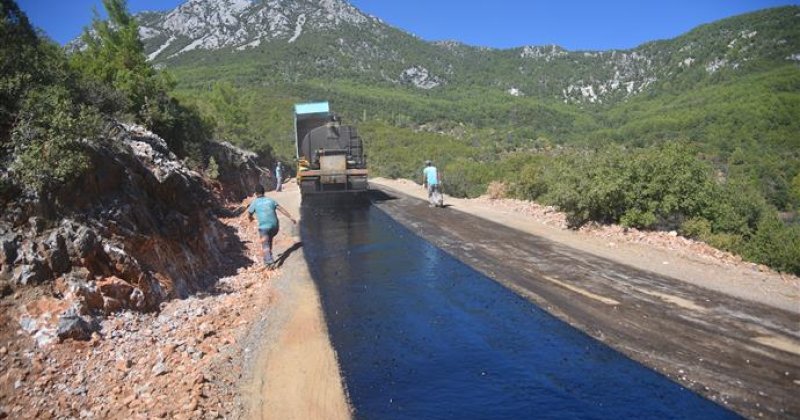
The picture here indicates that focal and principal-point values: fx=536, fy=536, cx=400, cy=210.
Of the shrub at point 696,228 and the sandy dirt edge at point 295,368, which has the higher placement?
the shrub at point 696,228

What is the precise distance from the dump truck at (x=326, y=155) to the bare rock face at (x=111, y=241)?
9182mm

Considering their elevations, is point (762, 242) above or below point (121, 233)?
below

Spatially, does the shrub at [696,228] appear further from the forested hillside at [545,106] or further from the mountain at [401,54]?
the mountain at [401,54]

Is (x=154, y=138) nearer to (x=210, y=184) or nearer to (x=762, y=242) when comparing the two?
(x=210, y=184)

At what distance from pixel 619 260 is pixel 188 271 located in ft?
26.9

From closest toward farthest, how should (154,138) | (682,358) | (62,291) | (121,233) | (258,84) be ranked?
(682,358) < (62,291) < (121,233) < (154,138) < (258,84)

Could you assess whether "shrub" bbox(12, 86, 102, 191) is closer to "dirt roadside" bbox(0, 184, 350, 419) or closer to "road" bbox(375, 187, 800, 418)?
"dirt roadside" bbox(0, 184, 350, 419)

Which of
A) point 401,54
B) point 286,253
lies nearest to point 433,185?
point 286,253

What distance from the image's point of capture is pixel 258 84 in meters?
85.4

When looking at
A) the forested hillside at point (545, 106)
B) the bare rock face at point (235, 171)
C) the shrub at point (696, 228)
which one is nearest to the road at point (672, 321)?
the shrub at point (696, 228)

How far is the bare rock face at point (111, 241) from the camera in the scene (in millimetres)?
6297

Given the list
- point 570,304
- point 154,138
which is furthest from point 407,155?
point 570,304

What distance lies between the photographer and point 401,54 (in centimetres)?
12544

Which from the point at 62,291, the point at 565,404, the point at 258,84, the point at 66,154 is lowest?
the point at 565,404
